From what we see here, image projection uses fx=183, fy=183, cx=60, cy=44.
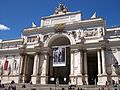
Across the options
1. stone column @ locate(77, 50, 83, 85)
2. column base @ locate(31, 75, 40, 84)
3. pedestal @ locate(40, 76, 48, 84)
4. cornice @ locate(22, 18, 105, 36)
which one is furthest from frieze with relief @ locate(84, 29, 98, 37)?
column base @ locate(31, 75, 40, 84)

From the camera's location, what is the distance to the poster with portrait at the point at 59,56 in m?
34.8

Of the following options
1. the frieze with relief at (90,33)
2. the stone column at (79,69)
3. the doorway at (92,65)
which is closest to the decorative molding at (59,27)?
the frieze with relief at (90,33)

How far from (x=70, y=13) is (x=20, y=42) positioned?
42.3 ft

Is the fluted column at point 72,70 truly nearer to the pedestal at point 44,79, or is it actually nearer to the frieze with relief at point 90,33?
the frieze with relief at point 90,33

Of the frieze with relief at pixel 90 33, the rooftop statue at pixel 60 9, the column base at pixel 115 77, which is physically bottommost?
the column base at pixel 115 77

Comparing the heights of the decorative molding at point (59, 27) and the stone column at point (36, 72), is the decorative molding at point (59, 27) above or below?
above

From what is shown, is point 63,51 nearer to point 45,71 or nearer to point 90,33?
point 45,71

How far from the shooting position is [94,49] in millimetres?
33281

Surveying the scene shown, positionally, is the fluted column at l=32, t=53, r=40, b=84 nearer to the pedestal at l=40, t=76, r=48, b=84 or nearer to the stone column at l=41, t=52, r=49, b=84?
the pedestal at l=40, t=76, r=48, b=84

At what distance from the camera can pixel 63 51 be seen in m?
35.4

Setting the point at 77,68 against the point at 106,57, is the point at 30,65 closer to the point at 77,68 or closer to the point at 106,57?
the point at 77,68

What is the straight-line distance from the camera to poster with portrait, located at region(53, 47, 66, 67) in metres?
34.8

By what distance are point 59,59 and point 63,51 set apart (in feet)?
5.71

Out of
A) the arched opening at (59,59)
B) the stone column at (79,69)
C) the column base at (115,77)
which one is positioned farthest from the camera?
the arched opening at (59,59)
